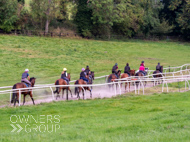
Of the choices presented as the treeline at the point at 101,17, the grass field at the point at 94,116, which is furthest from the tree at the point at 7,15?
the grass field at the point at 94,116

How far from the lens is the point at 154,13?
6769 cm

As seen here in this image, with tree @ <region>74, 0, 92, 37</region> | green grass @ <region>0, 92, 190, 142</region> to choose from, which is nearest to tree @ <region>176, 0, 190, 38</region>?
tree @ <region>74, 0, 92, 37</region>

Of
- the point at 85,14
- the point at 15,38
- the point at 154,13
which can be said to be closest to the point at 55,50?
the point at 15,38

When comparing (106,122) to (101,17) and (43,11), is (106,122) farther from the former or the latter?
(101,17)

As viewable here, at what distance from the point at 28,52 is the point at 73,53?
6153 millimetres

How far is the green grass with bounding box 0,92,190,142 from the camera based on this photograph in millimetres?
8008

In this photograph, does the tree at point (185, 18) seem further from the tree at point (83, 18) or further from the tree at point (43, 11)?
the tree at point (43, 11)

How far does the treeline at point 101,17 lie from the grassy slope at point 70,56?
615cm

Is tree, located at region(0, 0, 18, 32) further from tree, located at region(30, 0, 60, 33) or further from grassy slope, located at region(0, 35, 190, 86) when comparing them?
tree, located at region(30, 0, 60, 33)

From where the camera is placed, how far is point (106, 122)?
10297mm

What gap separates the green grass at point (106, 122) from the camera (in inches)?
315

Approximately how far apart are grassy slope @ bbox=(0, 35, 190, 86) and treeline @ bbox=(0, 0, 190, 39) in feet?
20.2

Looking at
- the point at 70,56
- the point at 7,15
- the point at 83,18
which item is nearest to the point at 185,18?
the point at 83,18

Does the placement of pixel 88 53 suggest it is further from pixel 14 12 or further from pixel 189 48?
pixel 189 48
